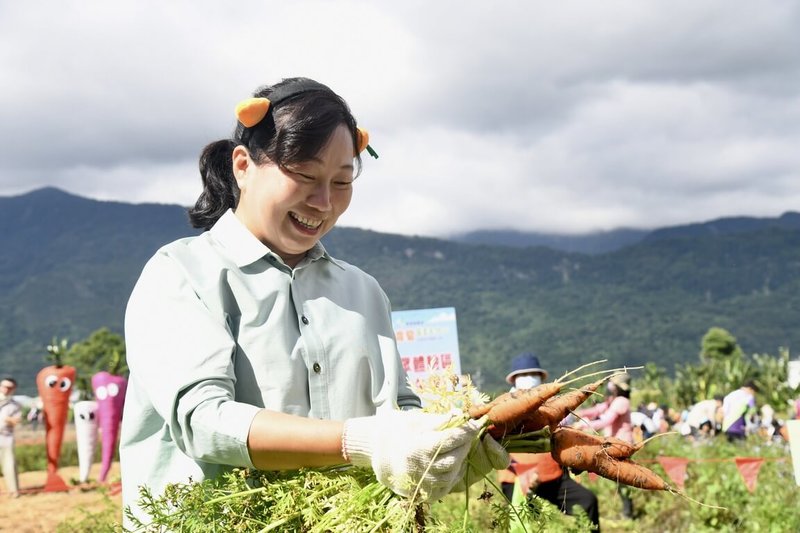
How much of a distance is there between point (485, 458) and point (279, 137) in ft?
2.98

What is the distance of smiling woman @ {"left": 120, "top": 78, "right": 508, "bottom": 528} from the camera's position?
1715 mm

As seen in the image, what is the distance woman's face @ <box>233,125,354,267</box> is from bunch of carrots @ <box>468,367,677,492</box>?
0.66 meters

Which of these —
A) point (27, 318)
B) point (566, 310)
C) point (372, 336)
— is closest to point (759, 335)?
point (566, 310)

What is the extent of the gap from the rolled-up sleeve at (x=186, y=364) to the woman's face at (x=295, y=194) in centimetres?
26

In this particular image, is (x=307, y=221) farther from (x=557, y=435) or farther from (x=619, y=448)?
(x=619, y=448)

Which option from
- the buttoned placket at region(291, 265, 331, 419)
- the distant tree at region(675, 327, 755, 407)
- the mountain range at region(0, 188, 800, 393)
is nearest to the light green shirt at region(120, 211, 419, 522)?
the buttoned placket at region(291, 265, 331, 419)

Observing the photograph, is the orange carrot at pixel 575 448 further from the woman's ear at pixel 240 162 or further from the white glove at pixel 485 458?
the woman's ear at pixel 240 162

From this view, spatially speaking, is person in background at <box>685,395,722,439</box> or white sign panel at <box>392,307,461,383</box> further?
person in background at <box>685,395,722,439</box>

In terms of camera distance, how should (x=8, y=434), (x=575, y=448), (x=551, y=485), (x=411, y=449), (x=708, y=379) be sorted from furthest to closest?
(x=708, y=379), (x=8, y=434), (x=551, y=485), (x=575, y=448), (x=411, y=449)

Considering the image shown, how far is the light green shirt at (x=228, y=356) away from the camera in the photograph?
5.90 ft

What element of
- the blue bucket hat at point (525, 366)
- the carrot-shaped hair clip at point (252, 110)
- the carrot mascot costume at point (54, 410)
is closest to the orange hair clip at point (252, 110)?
the carrot-shaped hair clip at point (252, 110)

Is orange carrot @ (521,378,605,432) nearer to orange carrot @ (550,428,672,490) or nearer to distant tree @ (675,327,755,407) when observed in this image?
orange carrot @ (550,428,672,490)

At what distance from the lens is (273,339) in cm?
199

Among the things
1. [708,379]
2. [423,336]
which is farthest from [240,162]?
[708,379]
